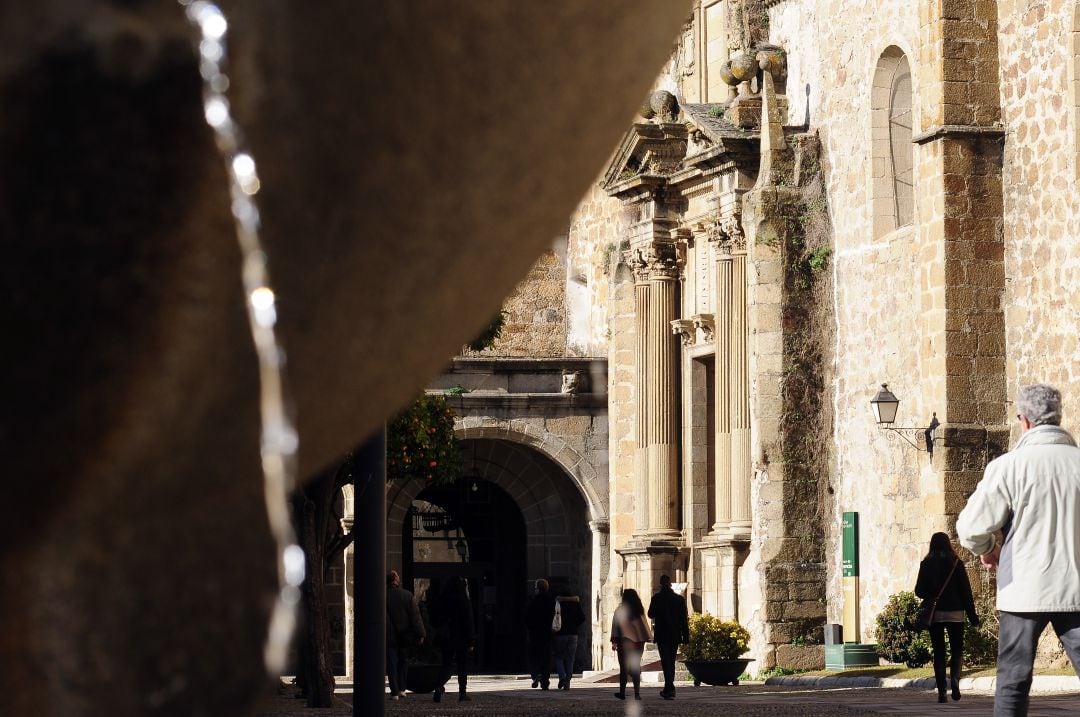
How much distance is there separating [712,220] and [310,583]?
42.0 feet

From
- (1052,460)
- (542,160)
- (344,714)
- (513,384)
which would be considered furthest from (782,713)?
(513,384)

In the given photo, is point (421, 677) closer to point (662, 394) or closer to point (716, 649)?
point (716, 649)

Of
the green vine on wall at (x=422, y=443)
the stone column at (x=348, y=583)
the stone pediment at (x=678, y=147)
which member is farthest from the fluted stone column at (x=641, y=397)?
the green vine on wall at (x=422, y=443)

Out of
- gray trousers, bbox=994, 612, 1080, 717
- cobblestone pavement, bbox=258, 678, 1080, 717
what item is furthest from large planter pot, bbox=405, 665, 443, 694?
gray trousers, bbox=994, 612, 1080, 717

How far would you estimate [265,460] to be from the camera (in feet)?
6.30

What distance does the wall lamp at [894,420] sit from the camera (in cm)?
2138

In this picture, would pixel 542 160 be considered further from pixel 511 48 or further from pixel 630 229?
pixel 630 229

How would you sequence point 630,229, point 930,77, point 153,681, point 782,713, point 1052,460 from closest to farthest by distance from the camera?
1. point 153,681
2. point 1052,460
3. point 782,713
4. point 930,77
5. point 630,229

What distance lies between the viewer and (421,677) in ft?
70.1

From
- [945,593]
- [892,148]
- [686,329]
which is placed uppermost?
[892,148]

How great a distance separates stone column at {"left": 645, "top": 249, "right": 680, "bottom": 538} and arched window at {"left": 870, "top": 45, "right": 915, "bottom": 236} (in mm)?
5820

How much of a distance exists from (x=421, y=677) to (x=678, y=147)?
34.2ft

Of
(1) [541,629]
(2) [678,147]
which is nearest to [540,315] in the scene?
(2) [678,147]

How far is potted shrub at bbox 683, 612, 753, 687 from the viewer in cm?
2366
